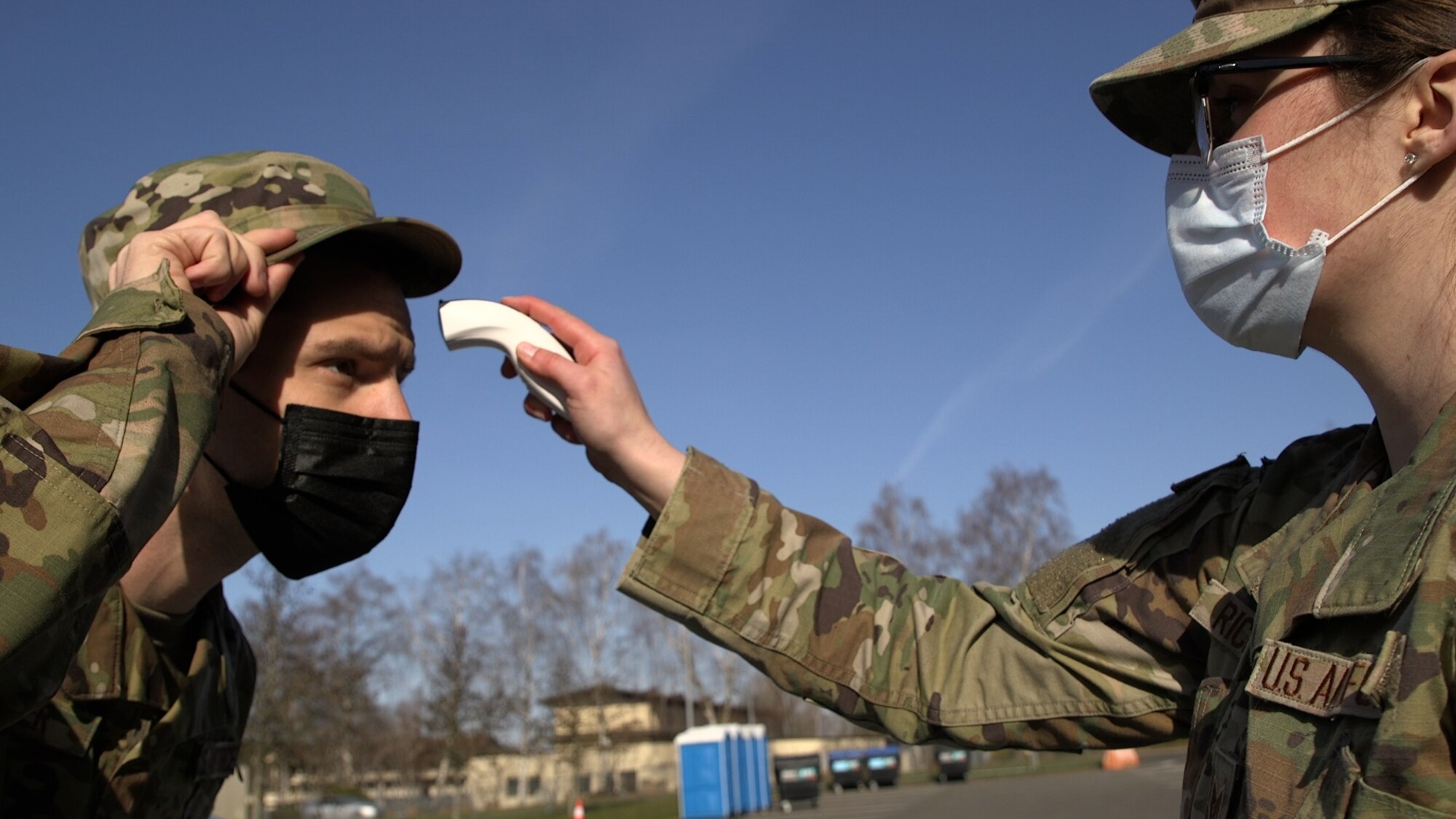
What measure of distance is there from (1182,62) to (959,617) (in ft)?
3.98

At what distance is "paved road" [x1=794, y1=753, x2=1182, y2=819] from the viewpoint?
18.3m

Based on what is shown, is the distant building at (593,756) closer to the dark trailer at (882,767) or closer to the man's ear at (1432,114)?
the dark trailer at (882,767)

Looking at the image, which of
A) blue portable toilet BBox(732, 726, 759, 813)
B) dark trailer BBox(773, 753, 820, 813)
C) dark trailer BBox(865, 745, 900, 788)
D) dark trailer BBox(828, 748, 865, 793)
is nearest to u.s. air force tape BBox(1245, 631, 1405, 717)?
blue portable toilet BBox(732, 726, 759, 813)

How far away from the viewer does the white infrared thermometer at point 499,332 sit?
230cm

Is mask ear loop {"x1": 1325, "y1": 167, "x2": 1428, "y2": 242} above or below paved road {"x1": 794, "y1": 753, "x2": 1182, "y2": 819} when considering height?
above

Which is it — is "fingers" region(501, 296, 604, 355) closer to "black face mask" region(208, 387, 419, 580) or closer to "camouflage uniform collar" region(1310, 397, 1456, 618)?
"black face mask" region(208, 387, 419, 580)

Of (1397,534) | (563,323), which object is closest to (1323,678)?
(1397,534)

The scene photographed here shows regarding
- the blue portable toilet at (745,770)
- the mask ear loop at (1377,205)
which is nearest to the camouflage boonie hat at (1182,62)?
the mask ear loop at (1377,205)

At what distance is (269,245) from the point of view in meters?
2.25

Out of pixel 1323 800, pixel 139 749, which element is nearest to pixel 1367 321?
pixel 1323 800

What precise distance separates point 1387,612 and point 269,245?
2.14 m

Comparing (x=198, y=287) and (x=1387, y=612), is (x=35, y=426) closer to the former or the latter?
(x=198, y=287)

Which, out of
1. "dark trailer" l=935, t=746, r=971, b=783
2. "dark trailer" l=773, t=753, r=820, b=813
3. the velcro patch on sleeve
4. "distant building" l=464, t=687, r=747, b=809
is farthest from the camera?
"distant building" l=464, t=687, r=747, b=809

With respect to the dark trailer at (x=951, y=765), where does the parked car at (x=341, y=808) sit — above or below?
below
